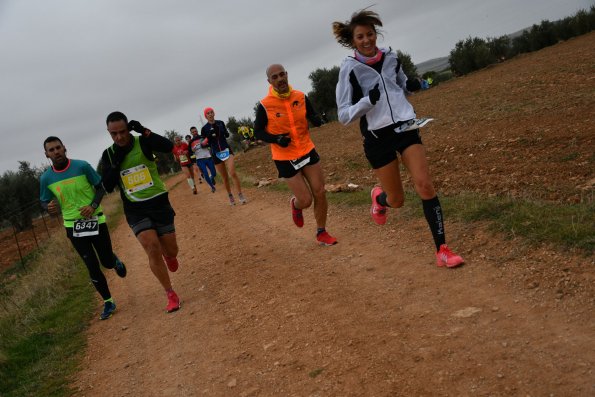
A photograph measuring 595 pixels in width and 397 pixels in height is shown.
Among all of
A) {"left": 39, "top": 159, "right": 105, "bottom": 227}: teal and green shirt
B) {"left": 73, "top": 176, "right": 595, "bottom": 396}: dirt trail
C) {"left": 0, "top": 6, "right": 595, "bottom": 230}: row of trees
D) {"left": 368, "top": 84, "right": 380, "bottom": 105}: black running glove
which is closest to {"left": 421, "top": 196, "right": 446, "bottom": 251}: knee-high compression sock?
{"left": 73, "top": 176, "right": 595, "bottom": 396}: dirt trail

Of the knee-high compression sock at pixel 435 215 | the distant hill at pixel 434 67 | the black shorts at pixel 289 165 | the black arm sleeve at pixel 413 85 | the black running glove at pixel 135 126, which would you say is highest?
the distant hill at pixel 434 67

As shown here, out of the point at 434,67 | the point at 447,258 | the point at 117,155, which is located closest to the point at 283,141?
the point at 117,155

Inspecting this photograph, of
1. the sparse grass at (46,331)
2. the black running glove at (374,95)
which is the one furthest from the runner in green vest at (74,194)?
the black running glove at (374,95)

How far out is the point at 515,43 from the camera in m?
41.5

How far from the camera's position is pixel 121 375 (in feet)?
15.1

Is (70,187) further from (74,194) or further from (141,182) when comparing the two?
(141,182)

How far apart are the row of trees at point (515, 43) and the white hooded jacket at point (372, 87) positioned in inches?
Result: 1463

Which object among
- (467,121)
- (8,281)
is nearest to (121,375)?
(8,281)

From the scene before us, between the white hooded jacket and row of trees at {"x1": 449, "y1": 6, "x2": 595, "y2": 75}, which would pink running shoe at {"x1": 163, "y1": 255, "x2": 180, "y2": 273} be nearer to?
the white hooded jacket

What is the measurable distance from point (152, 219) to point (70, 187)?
120 cm

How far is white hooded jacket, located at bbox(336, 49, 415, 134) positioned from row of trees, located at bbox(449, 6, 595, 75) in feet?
122

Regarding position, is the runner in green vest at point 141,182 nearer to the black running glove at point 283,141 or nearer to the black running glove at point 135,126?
the black running glove at point 135,126

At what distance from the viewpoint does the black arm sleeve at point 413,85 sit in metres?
4.81

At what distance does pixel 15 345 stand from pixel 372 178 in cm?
713
